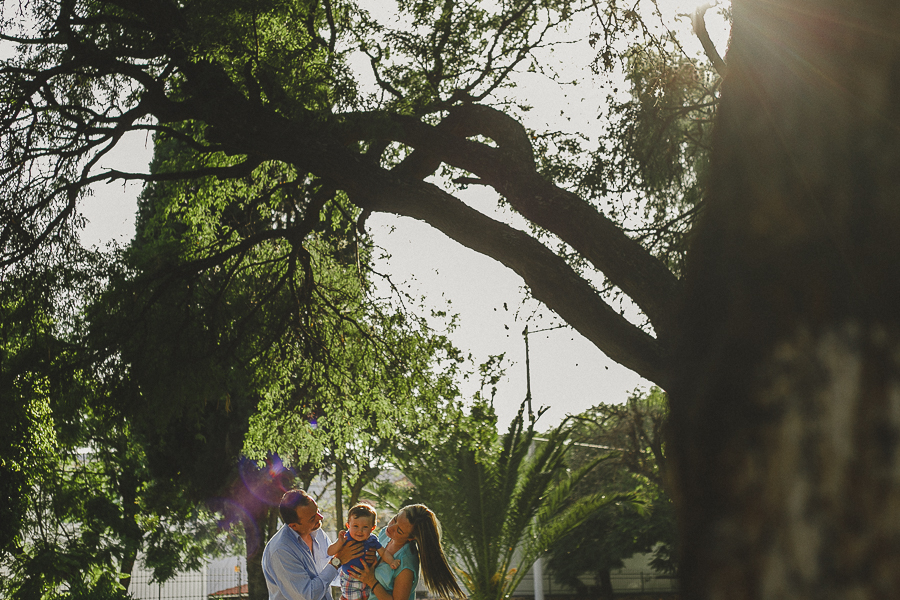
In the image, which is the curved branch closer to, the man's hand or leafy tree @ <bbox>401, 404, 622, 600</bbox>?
the man's hand

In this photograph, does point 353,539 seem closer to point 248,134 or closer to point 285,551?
point 285,551

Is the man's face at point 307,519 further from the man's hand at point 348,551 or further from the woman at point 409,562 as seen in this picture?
the woman at point 409,562

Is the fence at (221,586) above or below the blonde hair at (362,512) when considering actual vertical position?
below

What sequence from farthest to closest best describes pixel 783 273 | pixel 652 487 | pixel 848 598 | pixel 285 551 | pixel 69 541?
pixel 652 487 → pixel 69 541 → pixel 285 551 → pixel 783 273 → pixel 848 598

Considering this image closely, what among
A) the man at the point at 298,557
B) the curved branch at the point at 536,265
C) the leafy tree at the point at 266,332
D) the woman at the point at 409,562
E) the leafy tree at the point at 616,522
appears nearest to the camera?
the man at the point at 298,557

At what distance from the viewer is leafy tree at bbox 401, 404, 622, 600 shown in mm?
12203

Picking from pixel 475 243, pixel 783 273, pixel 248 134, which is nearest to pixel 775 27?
pixel 783 273

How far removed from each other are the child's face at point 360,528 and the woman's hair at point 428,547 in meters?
0.25

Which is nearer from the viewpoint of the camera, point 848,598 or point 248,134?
point 848,598

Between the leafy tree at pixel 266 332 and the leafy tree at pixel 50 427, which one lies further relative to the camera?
the leafy tree at pixel 266 332

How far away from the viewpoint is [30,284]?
967 centimetres

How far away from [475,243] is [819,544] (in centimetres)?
699

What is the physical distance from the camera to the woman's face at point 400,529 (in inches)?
214

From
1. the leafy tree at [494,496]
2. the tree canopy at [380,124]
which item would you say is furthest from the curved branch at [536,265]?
the leafy tree at [494,496]
